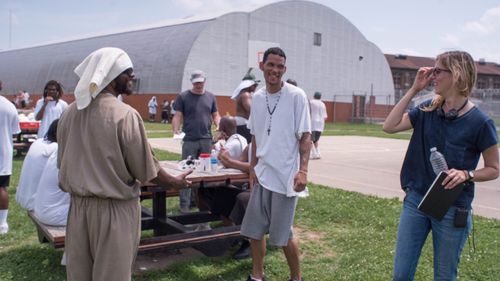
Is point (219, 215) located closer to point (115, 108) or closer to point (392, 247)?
point (392, 247)

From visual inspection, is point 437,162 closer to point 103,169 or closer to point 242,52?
point 103,169

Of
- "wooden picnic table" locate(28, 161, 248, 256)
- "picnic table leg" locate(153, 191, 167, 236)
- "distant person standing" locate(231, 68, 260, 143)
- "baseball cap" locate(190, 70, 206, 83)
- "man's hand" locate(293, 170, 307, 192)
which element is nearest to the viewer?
"man's hand" locate(293, 170, 307, 192)

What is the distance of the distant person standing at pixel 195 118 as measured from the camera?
7.06 metres

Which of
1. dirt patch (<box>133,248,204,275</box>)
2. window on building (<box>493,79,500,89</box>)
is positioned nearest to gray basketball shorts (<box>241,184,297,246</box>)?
dirt patch (<box>133,248,204,275</box>)

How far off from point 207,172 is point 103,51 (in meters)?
2.70

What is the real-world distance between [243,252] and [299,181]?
5.24ft

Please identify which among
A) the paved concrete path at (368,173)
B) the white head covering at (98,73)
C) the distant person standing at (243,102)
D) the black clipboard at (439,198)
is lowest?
the paved concrete path at (368,173)

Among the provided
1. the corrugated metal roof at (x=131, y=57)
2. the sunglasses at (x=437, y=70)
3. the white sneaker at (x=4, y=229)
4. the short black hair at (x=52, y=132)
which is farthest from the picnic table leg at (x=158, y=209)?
the corrugated metal roof at (x=131, y=57)

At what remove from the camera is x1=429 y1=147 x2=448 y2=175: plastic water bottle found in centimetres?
309

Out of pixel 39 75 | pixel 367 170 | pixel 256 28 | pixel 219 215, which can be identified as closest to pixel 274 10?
pixel 256 28

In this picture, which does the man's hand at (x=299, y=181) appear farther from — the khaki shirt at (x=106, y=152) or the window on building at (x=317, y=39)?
the window on building at (x=317, y=39)

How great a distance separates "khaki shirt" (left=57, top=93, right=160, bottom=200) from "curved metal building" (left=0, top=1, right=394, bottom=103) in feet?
94.6

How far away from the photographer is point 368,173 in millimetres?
11695

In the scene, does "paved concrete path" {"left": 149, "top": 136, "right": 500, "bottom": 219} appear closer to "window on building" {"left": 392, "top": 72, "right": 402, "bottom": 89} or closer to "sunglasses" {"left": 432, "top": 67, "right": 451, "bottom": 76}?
"sunglasses" {"left": 432, "top": 67, "right": 451, "bottom": 76}
